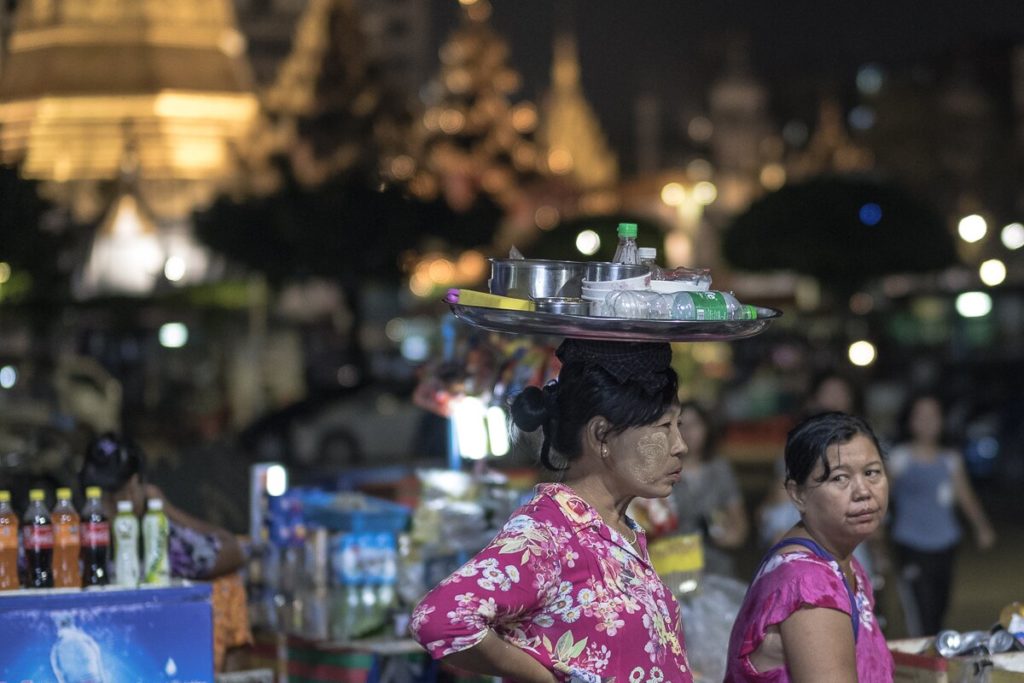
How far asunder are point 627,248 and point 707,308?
1.26 ft

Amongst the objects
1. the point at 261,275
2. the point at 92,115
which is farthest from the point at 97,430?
the point at 261,275

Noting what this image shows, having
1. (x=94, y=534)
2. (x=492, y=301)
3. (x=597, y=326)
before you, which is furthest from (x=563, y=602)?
(x=94, y=534)

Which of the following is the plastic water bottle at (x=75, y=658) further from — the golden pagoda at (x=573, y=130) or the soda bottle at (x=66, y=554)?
the golden pagoda at (x=573, y=130)

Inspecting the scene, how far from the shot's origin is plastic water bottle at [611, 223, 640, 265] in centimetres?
441

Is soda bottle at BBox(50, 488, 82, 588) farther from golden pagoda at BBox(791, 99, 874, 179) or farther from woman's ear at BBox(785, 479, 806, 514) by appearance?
golden pagoda at BBox(791, 99, 874, 179)

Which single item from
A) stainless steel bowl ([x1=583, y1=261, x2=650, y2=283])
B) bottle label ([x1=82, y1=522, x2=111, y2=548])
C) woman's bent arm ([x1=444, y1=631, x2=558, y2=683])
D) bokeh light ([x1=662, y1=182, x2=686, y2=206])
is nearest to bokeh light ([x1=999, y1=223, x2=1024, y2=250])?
bokeh light ([x1=662, y1=182, x2=686, y2=206])

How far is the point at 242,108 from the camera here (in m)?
22.0

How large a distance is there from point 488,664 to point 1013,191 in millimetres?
87534

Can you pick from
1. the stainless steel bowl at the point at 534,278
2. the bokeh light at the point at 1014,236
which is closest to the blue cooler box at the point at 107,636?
the stainless steel bowl at the point at 534,278

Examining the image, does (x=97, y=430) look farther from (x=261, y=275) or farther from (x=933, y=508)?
(x=261, y=275)

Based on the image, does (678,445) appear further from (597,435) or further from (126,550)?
(126,550)

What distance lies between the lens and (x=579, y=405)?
403cm

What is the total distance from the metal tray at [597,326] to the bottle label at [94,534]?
2.01 m

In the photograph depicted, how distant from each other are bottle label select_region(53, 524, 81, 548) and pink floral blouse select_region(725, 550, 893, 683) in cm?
232
